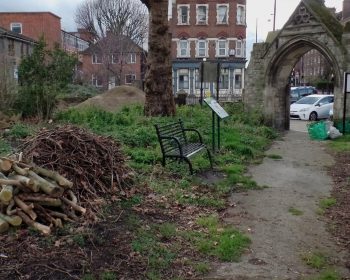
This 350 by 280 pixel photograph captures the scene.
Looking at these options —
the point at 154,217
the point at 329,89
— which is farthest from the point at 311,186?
the point at 329,89

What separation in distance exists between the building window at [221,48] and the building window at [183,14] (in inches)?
185

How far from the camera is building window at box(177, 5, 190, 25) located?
59.2 meters

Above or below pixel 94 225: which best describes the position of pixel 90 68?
above

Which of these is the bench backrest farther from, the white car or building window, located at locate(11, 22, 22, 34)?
building window, located at locate(11, 22, 22, 34)

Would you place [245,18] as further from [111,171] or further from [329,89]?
[111,171]

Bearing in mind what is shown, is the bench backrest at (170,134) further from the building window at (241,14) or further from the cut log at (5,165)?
the building window at (241,14)

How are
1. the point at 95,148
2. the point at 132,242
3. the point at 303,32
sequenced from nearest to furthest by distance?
the point at 132,242
the point at 95,148
the point at 303,32

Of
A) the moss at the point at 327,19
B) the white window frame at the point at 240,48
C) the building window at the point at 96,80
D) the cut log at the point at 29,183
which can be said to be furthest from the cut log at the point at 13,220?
the white window frame at the point at 240,48

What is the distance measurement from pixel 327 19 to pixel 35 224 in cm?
1807

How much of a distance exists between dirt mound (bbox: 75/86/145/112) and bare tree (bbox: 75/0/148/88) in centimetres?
2710

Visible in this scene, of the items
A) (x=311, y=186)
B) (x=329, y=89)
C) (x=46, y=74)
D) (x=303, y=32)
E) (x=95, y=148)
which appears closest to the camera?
(x=95, y=148)

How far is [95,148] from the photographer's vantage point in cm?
720

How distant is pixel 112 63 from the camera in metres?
57.6

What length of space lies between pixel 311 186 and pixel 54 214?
5726 millimetres
